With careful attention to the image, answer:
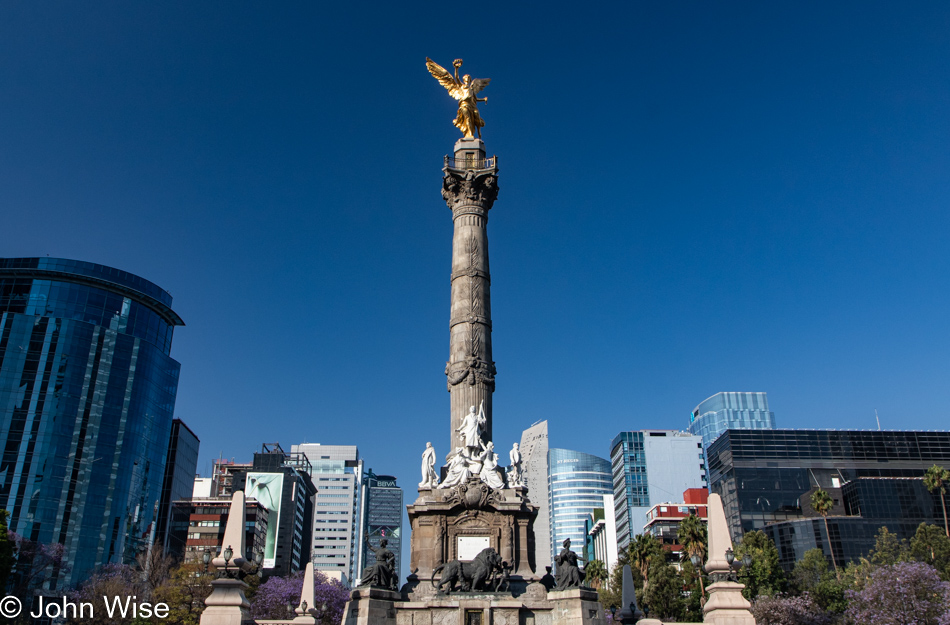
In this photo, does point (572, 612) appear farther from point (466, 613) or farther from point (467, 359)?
point (467, 359)

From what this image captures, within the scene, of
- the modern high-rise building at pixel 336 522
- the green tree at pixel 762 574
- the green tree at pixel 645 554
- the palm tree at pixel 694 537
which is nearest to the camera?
the green tree at pixel 762 574

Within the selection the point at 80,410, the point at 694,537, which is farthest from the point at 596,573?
the point at 80,410

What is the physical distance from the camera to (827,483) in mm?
94688

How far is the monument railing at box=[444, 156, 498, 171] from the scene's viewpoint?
3766 cm

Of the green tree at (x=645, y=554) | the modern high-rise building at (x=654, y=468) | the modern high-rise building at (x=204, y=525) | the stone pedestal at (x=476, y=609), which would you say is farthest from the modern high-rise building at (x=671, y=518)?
the stone pedestal at (x=476, y=609)

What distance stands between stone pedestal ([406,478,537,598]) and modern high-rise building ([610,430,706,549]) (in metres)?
109

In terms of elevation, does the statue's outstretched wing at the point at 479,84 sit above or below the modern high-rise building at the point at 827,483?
above

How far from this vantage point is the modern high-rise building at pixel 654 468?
13556 cm

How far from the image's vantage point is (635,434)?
143 m

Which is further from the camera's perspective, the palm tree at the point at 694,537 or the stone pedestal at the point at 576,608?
the palm tree at the point at 694,537

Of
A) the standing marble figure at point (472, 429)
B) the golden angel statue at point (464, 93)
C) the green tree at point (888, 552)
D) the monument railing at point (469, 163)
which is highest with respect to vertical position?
the golden angel statue at point (464, 93)

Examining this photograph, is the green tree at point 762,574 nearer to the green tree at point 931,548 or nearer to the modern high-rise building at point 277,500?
the green tree at point 931,548

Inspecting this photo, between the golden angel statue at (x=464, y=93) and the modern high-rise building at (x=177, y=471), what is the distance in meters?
89.7

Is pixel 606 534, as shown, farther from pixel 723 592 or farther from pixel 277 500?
pixel 723 592
